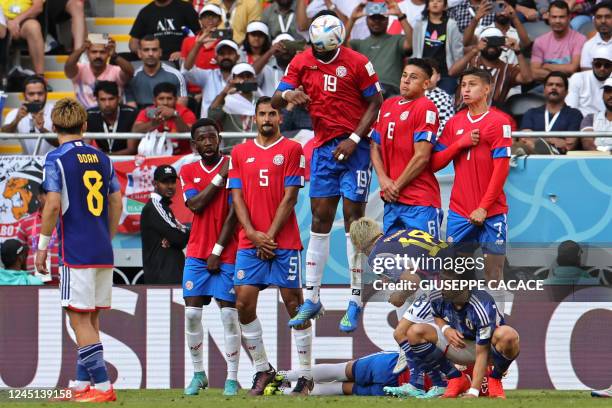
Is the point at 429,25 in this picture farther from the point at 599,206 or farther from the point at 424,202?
the point at 424,202

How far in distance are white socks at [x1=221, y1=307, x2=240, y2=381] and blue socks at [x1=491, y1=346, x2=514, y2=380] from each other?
277 centimetres

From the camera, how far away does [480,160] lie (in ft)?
39.3

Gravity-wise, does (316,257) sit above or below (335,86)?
below

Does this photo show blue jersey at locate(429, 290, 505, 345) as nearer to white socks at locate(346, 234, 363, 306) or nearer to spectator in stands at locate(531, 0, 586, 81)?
white socks at locate(346, 234, 363, 306)

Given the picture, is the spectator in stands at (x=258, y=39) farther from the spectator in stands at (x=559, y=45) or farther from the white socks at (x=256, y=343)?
the white socks at (x=256, y=343)

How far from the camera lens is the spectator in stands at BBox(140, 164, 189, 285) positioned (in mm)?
14438

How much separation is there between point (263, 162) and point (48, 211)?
7.33ft

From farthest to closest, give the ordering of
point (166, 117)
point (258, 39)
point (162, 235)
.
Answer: point (258, 39) < point (166, 117) < point (162, 235)

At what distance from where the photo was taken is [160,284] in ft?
47.5

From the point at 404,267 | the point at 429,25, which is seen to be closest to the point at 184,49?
the point at 429,25

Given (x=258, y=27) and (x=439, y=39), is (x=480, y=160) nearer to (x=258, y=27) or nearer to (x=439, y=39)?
(x=439, y=39)

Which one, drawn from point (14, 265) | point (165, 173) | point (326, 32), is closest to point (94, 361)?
point (326, 32)

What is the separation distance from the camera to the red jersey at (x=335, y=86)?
12.2m

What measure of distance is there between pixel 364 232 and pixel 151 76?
260 inches
